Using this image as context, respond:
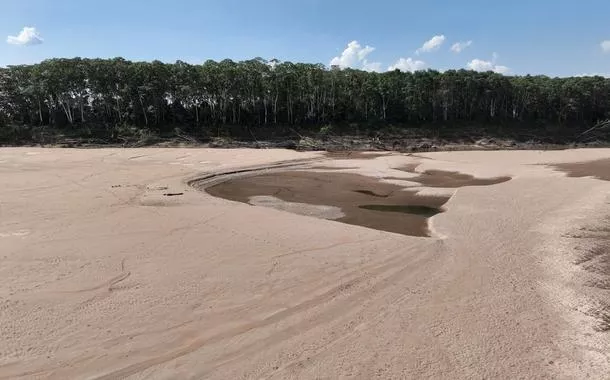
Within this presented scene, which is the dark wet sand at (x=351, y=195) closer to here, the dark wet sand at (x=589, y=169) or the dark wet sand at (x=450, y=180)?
the dark wet sand at (x=450, y=180)

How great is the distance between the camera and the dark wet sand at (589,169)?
27.9m

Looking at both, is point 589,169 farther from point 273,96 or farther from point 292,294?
point 273,96

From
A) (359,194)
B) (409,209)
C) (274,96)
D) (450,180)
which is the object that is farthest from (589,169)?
(274,96)

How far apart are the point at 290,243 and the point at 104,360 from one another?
6.41m

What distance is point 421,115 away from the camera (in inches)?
2702

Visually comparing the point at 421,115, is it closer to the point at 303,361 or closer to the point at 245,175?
the point at 245,175

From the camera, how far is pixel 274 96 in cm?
6412

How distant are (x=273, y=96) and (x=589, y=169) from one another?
141ft

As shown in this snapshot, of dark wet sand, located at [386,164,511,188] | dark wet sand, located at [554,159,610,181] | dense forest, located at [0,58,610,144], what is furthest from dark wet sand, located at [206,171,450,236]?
dense forest, located at [0,58,610,144]

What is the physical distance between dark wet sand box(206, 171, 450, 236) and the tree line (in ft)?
110

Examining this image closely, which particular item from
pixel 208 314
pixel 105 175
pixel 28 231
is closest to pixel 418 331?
pixel 208 314

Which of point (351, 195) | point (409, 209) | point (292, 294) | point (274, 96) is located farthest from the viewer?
point (274, 96)

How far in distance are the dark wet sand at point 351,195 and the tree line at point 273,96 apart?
→ 110 feet

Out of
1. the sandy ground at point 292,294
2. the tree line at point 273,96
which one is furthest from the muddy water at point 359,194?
the tree line at point 273,96
